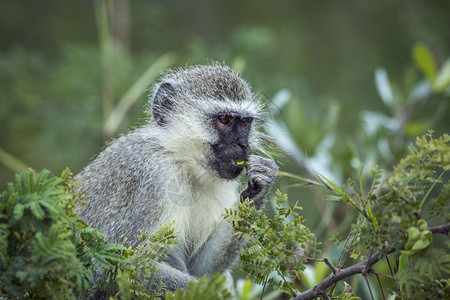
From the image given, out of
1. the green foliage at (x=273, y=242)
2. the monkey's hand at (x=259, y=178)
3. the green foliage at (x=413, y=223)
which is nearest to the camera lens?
the green foliage at (x=413, y=223)

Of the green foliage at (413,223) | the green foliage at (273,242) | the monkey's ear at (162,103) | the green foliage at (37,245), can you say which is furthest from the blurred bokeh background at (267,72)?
the green foliage at (37,245)

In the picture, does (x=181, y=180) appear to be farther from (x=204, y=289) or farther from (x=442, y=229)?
(x=442, y=229)

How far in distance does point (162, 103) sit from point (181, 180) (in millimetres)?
680

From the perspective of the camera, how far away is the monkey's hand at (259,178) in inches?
140

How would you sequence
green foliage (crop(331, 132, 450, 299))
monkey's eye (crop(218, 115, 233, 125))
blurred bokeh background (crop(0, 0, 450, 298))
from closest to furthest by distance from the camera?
green foliage (crop(331, 132, 450, 299))
monkey's eye (crop(218, 115, 233, 125))
blurred bokeh background (crop(0, 0, 450, 298))

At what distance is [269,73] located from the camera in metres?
8.41

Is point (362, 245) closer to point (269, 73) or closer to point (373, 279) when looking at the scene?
point (373, 279)

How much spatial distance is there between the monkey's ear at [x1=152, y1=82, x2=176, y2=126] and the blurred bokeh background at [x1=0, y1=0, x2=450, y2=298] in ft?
1.30

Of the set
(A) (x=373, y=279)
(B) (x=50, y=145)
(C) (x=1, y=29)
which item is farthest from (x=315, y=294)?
(C) (x=1, y=29)

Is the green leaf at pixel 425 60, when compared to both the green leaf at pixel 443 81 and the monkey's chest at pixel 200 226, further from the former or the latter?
the monkey's chest at pixel 200 226

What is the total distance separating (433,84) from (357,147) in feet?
2.88

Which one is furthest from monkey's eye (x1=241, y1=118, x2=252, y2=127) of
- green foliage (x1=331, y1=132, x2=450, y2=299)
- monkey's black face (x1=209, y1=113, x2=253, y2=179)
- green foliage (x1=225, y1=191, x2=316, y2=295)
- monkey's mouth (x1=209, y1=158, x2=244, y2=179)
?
green foliage (x1=331, y1=132, x2=450, y2=299)

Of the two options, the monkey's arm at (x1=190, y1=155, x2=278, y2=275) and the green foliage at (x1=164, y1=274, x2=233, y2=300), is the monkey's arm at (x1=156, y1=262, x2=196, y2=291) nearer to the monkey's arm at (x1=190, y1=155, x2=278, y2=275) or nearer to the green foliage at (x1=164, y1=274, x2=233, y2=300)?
the monkey's arm at (x1=190, y1=155, x2=278, y2=275)

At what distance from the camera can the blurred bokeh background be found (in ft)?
17.4
